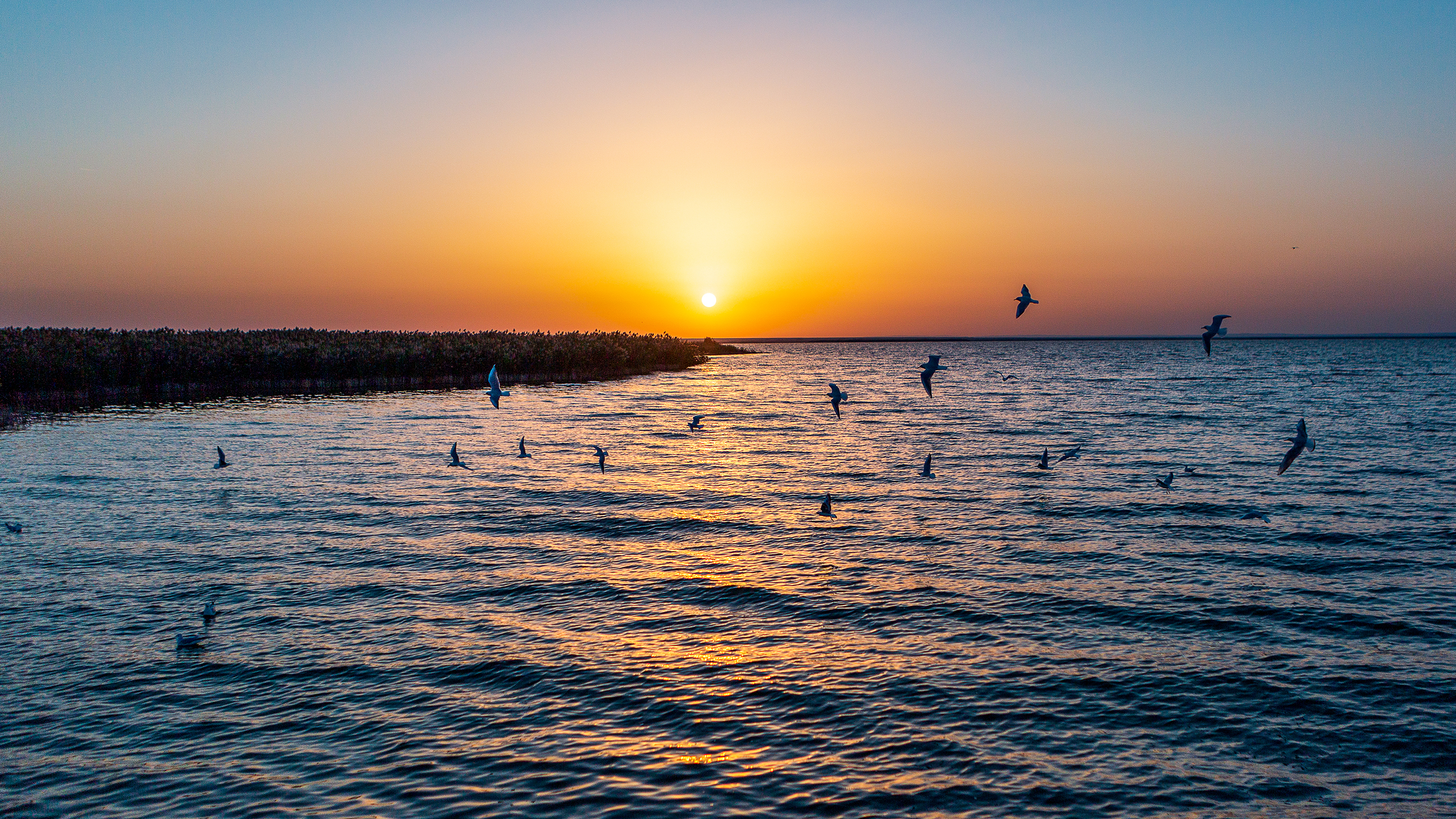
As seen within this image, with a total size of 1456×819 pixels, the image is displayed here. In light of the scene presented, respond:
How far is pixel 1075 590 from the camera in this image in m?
14.6

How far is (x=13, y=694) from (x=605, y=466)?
19272 mm

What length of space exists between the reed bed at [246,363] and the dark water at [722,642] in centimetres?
2562

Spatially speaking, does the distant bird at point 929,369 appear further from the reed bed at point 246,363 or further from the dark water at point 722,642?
the reed bed at point 246,363

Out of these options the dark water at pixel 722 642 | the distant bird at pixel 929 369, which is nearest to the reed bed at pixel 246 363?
the dark water at pixel 722 642

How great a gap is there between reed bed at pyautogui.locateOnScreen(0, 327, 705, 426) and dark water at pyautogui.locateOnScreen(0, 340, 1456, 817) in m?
25.6

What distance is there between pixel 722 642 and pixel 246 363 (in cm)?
5831

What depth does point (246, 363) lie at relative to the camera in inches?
2335

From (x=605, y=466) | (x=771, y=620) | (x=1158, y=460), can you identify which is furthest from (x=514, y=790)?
(x=1158, y=460)

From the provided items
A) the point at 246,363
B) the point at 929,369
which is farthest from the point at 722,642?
the point at 246,363

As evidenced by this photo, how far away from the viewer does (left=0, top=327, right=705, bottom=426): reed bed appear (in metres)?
47.5

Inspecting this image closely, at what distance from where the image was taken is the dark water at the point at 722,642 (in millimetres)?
8289

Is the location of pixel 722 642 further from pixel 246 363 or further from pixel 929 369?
pixel 246 363

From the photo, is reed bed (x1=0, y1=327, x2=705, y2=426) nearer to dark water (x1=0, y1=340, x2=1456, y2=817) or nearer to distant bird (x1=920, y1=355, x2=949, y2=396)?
dark water (x1=0, y1=340, x2=1456, y2=817)

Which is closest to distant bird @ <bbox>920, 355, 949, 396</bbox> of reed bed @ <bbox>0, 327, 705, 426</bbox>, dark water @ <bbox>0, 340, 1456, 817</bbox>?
dark water @ <bbox>0, 340, 1456, 817</bbox>
